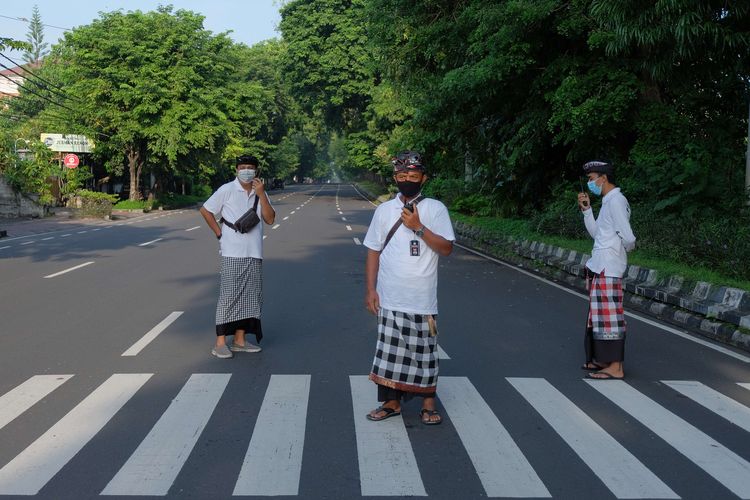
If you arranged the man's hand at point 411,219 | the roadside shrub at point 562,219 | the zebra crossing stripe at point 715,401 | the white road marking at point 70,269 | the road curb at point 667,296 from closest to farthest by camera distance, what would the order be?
the man's hand at point 411,219 < the zebra crossing stripe at point 715,401 < the road curb at point 667,296 < the white road marking at point 70,269 < the roadside shrub at point 562,219

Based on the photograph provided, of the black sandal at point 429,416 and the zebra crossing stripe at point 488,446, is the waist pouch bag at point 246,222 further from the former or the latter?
the black sandal at point 429,416

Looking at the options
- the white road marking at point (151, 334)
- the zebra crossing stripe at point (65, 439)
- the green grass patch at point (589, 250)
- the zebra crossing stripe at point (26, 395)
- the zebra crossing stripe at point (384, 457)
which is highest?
the green grass patch at point (589, 250)

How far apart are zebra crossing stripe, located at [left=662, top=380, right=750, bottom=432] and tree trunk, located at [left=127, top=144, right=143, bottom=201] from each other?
40.5m

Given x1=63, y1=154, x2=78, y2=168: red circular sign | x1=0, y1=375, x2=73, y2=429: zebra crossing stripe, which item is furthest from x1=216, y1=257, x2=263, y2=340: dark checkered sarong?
x1=63, y1=154, x2=78, y2=168: red circular sign

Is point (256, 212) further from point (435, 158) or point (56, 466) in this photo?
point (435, 158)

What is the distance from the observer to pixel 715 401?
573 centimetres

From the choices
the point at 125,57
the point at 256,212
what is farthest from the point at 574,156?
the point at 125,57

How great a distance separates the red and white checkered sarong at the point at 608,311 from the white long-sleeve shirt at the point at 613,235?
9cm

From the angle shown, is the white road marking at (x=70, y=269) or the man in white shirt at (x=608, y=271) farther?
the white road marking at (x=70, y=269)

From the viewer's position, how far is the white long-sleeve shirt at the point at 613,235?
638 centimetres

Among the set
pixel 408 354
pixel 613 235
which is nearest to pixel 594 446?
pixel 408 354

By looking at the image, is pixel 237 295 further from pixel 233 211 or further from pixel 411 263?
pixel 411 263

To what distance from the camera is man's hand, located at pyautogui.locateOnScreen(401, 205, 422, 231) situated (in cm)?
484

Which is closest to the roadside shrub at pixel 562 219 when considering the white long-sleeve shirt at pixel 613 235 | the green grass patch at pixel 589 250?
the green grass patch at pixel 589 250
